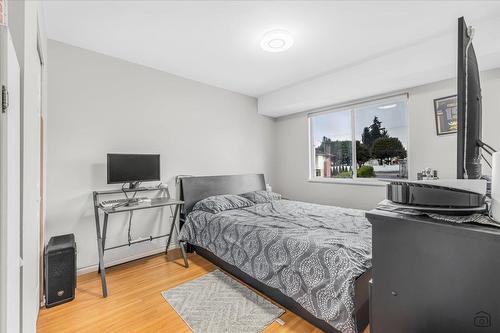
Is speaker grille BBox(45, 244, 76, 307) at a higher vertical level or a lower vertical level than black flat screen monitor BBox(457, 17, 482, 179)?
lower

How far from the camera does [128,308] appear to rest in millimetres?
2033

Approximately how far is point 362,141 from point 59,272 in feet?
13.9

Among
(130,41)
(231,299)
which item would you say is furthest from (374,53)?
(231,299)

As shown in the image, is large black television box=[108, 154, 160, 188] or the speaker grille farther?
large black television box=[108, 154, 160, 188]

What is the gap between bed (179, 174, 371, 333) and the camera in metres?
1.56

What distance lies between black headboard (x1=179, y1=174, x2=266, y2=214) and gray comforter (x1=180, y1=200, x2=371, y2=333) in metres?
0.30

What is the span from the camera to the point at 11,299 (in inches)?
28.6

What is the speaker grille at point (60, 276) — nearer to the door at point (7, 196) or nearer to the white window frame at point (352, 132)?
the door at point (7, 196)

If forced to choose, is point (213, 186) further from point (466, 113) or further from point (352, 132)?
point (466, 113)

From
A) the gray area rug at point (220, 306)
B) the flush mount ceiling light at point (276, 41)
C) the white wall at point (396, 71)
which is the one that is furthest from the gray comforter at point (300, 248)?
the flush mount ceiling light at point (276, 41)

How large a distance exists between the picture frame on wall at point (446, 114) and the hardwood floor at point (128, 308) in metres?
→ 2.83

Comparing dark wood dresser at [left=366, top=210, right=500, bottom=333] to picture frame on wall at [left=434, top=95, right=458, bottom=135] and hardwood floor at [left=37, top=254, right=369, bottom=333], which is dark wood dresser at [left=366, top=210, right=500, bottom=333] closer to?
hardwood floor at [left=37, top=254, right=369, bottom=333]

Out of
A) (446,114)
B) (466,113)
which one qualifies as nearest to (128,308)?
(466,113)

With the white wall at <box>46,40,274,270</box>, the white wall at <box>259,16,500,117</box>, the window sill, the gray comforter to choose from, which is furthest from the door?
the window sill
